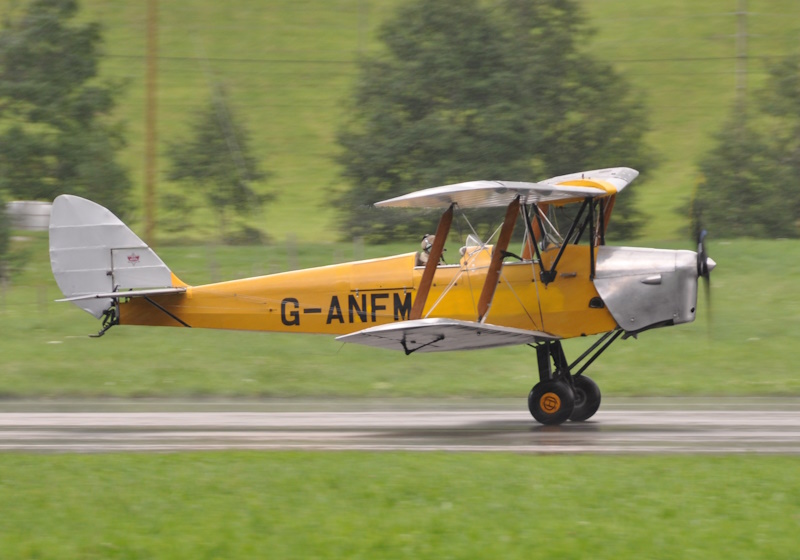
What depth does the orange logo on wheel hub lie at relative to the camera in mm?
14422

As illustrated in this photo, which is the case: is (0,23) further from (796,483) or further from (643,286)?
(796,483)

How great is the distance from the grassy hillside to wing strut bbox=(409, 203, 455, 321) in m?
42.9

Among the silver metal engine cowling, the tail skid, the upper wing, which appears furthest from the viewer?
the tail skid

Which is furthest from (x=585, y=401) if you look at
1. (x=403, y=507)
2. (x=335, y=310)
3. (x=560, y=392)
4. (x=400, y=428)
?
(x=403, y=507)

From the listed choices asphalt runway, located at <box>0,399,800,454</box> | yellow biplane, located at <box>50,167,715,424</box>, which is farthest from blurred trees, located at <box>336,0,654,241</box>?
yellow biplane, located at <box>50,167,715,424</box>

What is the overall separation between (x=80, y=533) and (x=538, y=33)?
3368 centimetres

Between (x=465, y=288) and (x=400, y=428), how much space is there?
2.17m

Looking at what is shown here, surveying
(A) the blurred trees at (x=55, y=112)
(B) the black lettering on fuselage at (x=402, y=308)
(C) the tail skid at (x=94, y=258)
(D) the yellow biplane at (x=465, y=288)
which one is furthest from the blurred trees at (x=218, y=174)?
(B) the black lettering on fuselage at (x=402, y=308)

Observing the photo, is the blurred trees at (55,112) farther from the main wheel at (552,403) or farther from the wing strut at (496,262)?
the main wheel at (552,403)

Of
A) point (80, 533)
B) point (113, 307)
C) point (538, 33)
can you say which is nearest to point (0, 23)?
point (538, 33)

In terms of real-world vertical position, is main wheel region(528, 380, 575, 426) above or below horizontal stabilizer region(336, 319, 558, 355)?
below

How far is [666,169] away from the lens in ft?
197

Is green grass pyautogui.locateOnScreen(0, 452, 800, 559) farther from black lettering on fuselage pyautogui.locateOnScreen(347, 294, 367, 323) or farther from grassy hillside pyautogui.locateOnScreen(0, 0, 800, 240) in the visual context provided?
grassy hillside pyautogui.locateOnScreen(0, 0, 800, 240)

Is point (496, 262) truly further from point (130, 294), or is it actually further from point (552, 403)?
point (130, 294)
